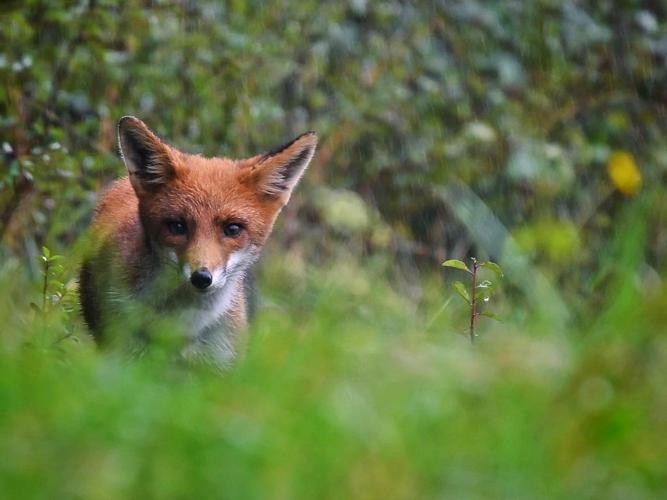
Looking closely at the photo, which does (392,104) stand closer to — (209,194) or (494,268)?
(209,194)

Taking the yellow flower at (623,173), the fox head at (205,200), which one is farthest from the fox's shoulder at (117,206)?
the yellow flower at (623,173)

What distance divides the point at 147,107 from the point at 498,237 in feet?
11.4

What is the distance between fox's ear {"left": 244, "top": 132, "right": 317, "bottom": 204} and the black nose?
79cm

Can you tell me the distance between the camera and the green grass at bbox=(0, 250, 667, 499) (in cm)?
239

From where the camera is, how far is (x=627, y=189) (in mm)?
8734

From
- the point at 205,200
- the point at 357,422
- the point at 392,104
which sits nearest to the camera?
the point at 357,422

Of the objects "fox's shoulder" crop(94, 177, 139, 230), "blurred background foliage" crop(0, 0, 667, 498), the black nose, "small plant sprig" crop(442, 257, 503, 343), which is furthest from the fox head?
"small plant sprig" crop(442, 257, 503, 343)

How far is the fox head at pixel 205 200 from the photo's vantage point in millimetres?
5379

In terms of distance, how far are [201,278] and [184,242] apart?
0.97 feet

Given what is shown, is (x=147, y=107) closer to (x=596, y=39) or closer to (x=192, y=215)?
(x=192, y=215)

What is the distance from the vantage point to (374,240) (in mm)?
10055

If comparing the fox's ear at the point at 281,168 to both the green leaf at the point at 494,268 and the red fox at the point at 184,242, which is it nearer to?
the red fox at the point at 184,242

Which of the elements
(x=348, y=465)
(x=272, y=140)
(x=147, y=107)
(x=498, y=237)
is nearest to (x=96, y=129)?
(x=147, y=107)

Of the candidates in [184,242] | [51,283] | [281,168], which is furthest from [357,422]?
[281,168]
